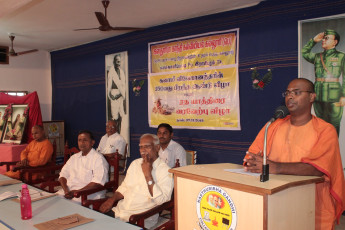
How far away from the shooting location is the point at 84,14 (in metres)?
4.95

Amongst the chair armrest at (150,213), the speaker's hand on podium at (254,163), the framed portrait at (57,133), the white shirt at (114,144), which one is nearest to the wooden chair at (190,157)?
the white shirt at (114,144)

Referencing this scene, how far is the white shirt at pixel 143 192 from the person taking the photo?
2502 mm

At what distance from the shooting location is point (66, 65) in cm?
775

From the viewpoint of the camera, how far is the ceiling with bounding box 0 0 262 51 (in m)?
4.35

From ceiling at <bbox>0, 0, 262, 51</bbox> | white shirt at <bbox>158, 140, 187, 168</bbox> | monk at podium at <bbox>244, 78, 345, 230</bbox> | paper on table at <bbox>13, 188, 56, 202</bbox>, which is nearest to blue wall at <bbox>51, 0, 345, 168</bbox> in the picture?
ceiling at <bbox>0, 0, 262, 51</bbox>

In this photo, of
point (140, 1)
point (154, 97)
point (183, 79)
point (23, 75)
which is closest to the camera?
point (140, 1)

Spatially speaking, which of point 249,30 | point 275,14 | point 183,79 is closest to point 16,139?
point 183,79

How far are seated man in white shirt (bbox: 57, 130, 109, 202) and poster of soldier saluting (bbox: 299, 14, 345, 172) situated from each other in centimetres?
273

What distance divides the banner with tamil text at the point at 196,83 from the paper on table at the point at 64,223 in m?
3.03

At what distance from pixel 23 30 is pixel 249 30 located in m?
4.42

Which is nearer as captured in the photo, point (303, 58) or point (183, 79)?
point (303, 58)

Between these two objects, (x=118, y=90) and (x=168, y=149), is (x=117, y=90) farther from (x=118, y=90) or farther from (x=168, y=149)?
(x=168, y=149)

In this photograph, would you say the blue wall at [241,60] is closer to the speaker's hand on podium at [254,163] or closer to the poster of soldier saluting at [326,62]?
the poster of soldier saluting at [326,62]

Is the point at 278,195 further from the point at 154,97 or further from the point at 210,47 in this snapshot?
the point at 154,97
